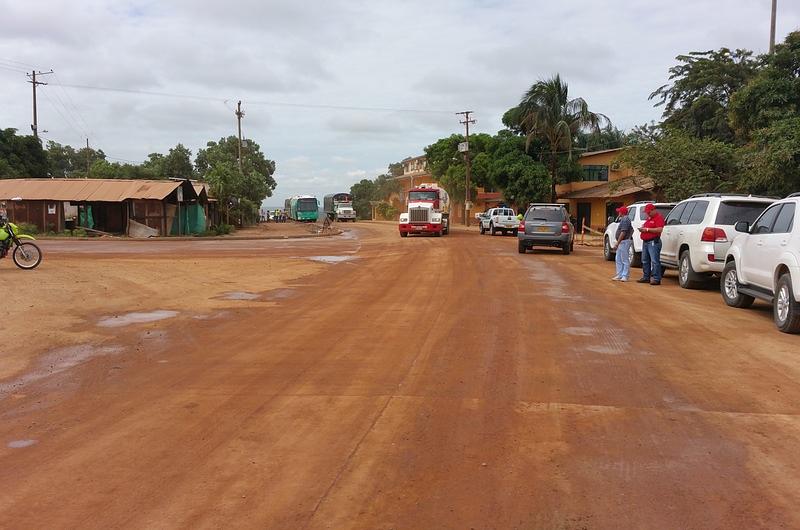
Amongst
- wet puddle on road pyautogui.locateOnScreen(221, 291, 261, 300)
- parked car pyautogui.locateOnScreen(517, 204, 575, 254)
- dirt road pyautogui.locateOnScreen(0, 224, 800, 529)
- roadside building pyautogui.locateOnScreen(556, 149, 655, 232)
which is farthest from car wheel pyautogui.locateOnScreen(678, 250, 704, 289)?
roadside building pyautogui.locateOnScreen(556, 149, 655, 232)

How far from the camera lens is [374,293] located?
40.4 ft


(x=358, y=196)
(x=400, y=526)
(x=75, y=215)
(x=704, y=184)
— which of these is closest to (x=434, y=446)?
(x=400, y=526)

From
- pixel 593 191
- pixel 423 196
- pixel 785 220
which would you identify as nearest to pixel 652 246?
pixel 785 220

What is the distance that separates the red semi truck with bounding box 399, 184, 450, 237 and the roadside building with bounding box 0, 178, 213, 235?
516 inches

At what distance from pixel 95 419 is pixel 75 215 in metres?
37.0

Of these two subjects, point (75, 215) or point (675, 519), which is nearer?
point (675, 519)

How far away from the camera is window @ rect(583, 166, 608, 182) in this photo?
155 feet

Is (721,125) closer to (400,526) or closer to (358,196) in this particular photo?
(400,526)

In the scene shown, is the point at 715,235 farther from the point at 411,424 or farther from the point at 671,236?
the point at 411,424

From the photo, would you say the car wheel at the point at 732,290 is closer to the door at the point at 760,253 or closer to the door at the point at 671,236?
the door at the point at 760,253

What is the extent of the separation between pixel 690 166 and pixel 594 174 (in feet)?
72.3

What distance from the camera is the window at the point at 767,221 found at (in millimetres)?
9234

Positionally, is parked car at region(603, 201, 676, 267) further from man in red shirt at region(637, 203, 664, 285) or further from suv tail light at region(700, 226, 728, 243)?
suv tail light at region(700, 226, 728, 243)

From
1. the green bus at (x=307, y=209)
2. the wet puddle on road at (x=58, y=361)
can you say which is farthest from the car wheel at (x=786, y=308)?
the green bus at (x=307, y=209)
